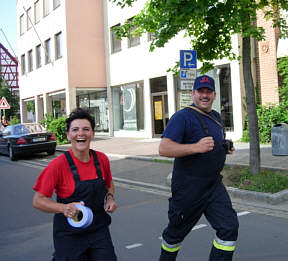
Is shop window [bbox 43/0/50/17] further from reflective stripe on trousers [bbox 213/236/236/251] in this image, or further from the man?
reflective stripe on trousers [bbox 213/236/236/251]

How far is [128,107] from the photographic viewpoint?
2177 centimetres

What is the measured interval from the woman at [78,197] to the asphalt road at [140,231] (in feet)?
5.53

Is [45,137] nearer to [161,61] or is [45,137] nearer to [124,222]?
[161,61]

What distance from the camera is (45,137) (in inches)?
586

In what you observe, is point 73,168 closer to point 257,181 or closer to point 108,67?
point 257,181

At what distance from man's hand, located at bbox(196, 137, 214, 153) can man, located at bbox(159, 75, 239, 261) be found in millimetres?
88

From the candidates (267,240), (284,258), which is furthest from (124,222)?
(284,258)

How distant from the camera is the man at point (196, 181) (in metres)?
3.15

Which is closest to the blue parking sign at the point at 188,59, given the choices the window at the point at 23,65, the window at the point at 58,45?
the window at the point at 58,45

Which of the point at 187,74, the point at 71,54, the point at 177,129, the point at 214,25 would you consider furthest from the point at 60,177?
the point at 71,54

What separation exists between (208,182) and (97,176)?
1097 millimetres

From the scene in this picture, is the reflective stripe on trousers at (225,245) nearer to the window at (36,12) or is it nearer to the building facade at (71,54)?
the building facade at (71,54)

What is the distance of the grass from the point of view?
6.55 m

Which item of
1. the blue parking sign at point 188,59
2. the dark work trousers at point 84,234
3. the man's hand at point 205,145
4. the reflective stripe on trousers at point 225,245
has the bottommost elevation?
the reflective stripe on trousers at point 225,245
